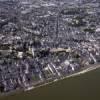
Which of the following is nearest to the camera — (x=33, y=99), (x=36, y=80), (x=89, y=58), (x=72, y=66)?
(x=33, y=99)

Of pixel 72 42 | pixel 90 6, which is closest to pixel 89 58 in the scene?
pixel 72 42

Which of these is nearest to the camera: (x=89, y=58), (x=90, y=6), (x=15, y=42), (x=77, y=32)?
(x=89, y=58)

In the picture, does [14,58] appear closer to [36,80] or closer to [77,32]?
[36,80]

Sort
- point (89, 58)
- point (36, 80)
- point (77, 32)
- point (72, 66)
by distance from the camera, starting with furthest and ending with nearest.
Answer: point (77, 32)
point (89, 58)
point (72, 66)
point (36, 80)

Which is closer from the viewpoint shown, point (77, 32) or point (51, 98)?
point (51, 98)

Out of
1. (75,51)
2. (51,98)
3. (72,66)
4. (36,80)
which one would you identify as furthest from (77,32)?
(51,98)

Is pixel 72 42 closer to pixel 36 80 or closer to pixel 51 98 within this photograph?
pixel 36 80
